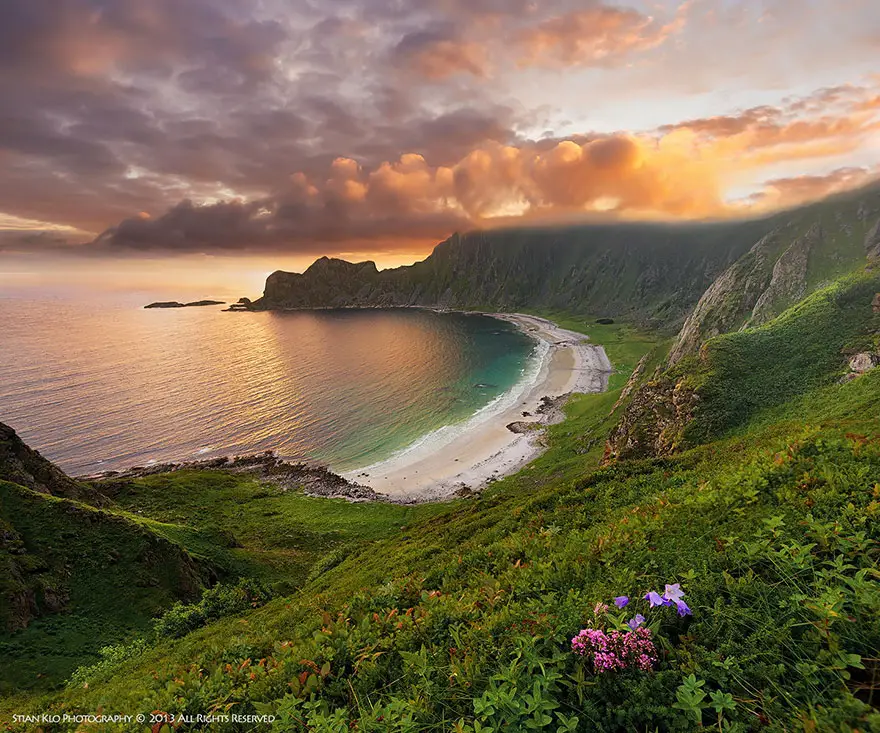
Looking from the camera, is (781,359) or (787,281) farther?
(787,281)

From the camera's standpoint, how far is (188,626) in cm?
1504

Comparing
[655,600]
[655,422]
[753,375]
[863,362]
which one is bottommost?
[655,422]

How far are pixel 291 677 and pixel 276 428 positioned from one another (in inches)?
3078

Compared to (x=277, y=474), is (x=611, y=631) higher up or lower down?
higher up

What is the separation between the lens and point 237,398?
9456 cm

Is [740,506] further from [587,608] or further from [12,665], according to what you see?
[12,665]

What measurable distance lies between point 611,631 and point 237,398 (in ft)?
337

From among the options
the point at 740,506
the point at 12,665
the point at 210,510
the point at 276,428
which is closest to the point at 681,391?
the point at 740,506

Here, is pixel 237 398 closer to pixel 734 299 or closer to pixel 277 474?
pixel 277 474

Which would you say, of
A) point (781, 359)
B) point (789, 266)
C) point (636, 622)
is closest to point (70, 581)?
point (636, 622)

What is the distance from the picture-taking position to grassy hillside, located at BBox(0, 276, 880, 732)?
404 centimetres

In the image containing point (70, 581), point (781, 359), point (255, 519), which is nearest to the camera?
point (70, 581)

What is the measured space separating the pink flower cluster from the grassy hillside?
0.17 ft

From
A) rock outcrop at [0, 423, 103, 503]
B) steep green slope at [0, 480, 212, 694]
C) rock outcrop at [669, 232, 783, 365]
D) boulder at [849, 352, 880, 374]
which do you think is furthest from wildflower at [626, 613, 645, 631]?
rock outcrop at [669, 232, 783, 365]
